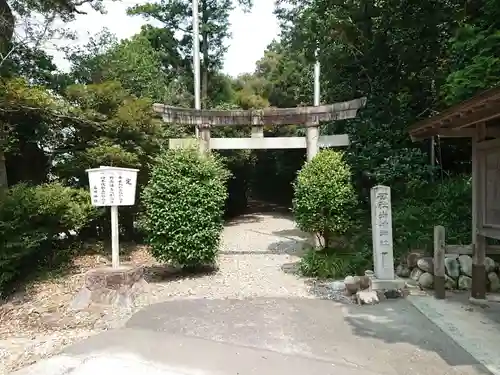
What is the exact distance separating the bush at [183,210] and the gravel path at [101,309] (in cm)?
59

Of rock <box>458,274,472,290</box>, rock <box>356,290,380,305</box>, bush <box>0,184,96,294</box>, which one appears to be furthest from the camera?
bush <box>0,184,96,294</box>

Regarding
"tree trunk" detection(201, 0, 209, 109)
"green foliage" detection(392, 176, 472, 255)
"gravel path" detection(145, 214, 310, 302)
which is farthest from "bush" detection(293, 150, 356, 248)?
→ "tree trunk" detection(201, 0, 209, 109)

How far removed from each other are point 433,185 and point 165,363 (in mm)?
8045

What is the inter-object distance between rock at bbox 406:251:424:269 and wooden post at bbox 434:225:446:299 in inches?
41.5

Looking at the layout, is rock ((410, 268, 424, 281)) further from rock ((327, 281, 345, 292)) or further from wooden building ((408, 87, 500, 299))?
rock ((327, 281, 345, 292))

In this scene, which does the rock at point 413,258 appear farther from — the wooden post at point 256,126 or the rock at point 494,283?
the wooden post at point 256,126

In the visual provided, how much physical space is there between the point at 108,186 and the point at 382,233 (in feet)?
16.0

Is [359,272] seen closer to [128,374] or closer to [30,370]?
[128,374]

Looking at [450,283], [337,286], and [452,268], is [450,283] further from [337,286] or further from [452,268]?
[337,286]

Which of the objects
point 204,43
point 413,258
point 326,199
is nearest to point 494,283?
point 413,258

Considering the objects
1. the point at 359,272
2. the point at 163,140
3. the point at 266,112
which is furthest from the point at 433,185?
the point at 163,140

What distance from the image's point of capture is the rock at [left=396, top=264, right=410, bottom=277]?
796cm

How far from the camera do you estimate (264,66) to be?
25.2 metres

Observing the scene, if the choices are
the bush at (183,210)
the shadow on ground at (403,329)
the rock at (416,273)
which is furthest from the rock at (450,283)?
the bush at (183,210)
